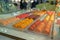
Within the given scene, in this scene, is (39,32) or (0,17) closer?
(39,32)

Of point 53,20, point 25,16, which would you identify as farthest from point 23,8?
point 53,20

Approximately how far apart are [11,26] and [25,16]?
1.08 ft

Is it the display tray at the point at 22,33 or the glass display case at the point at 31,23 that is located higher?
the glass display case at the point at 31,23

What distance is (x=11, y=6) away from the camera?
2133 mm

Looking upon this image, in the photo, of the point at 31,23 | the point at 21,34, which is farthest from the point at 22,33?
the point at 31,23

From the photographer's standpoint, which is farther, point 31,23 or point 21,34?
point 31,23

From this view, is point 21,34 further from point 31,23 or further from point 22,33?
point 31,23

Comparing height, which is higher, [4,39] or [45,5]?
[45,5]

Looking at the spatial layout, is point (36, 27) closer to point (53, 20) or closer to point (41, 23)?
point (41, 23)

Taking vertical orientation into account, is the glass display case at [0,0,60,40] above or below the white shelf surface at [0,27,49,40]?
above

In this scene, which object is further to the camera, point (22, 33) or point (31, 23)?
point (31, 23)

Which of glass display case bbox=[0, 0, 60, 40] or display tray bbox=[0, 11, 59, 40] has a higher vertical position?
glass display case bbox=[0, 0, 60, 40]

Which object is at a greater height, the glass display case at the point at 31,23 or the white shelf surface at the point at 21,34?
the glass display case at the point at 31,23

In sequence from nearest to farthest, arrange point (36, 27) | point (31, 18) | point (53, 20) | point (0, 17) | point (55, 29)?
point (55, 29)
point (36, 27)
point (53, 20)
point (31, 18)
point (0, 17)
